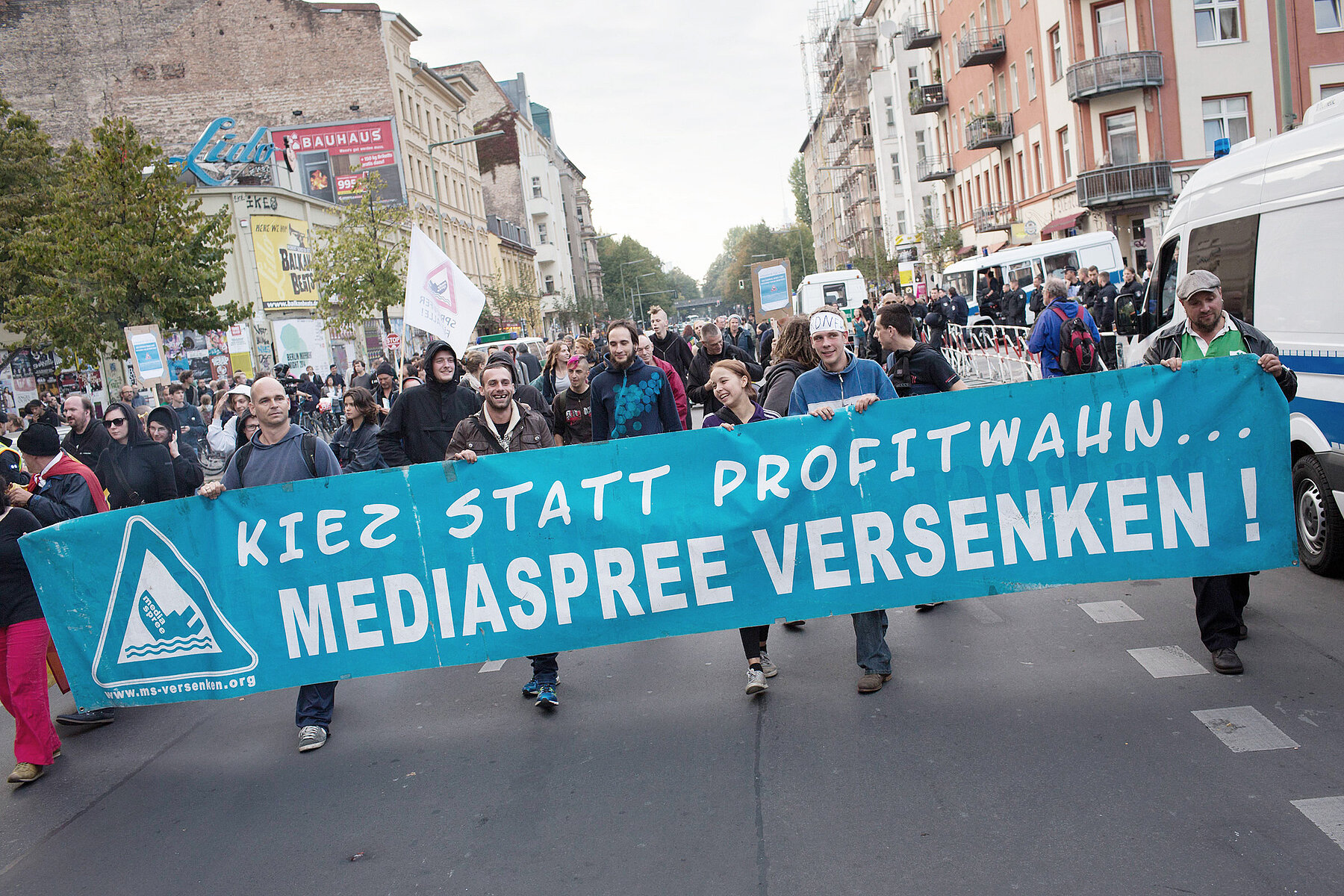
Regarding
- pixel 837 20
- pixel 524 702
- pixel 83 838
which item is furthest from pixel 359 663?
pixel 837 20

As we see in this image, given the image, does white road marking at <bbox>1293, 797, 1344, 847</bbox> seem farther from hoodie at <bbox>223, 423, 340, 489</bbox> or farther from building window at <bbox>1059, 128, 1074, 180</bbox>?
building window at <bbox>1059, 128, 1074, 180</bbox>

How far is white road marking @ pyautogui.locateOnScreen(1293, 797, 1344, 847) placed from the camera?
396cm

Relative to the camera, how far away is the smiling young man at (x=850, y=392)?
601 cm

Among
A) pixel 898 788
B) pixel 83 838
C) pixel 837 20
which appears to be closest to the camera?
pixel 898 788

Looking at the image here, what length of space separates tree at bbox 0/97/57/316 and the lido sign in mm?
6054

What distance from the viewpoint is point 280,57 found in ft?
164

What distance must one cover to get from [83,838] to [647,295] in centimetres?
14674

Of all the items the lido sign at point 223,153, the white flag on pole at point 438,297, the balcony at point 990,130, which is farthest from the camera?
the balcony at point 990,130

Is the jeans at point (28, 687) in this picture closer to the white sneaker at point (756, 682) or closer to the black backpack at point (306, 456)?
the black backpack at point (306, 456)

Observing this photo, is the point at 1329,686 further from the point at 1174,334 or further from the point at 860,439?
the point at 860,439

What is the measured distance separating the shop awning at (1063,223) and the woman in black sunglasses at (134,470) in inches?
1368

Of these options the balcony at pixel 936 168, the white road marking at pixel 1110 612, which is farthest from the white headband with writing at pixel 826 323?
the balcony at pixel 936 168

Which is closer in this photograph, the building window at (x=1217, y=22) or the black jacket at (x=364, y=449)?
the black jacket at (x=364, y=449)

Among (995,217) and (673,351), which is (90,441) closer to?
(673,351)
